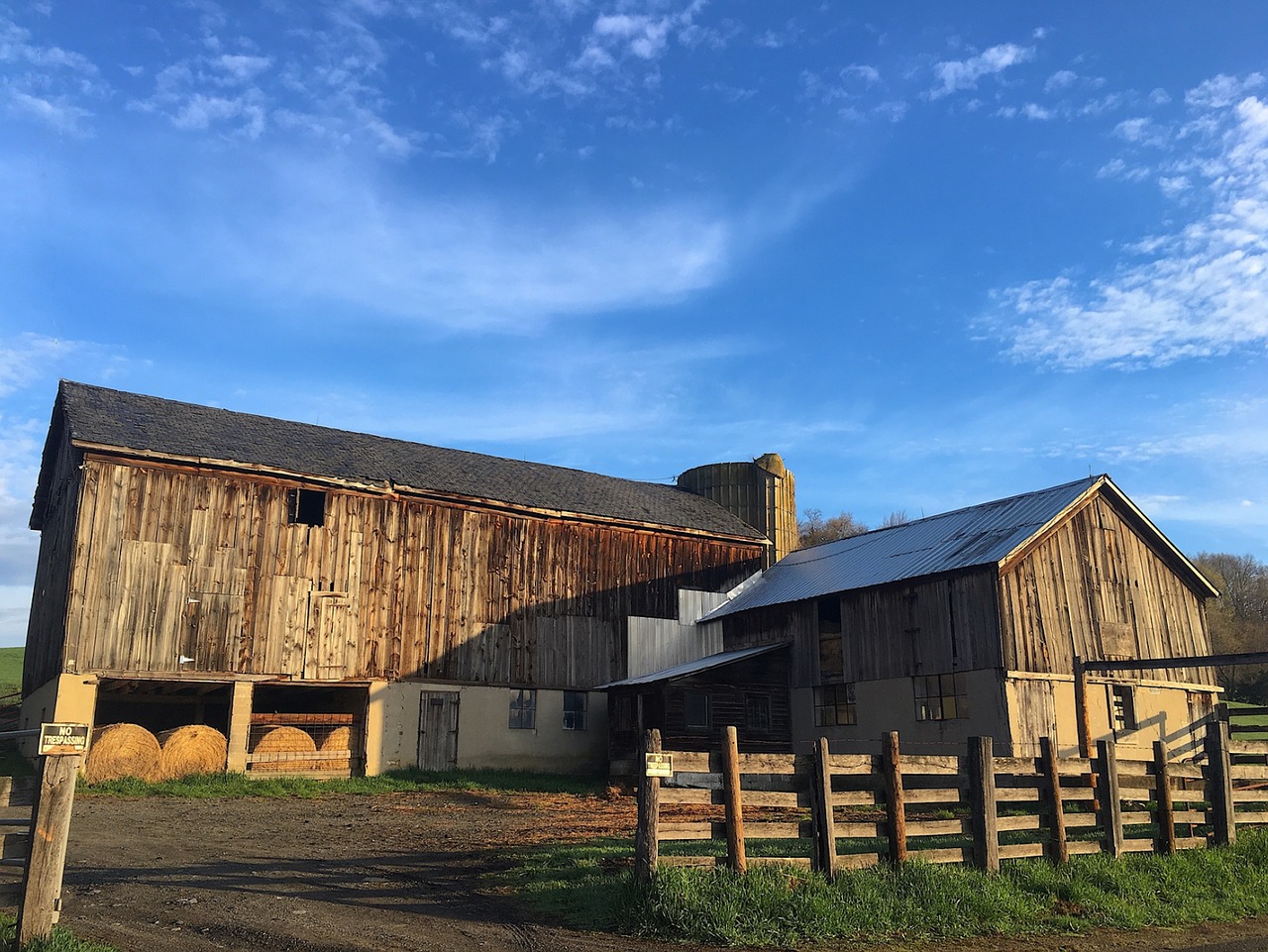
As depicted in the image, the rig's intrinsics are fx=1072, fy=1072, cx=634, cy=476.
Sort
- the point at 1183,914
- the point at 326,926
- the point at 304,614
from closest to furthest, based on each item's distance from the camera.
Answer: the point at 326,926, the point at 1183,914, the point at 304,614

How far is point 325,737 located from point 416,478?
7.77 metres

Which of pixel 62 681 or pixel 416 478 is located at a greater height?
pixel 416 478

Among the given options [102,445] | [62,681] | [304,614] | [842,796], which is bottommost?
[842,796]

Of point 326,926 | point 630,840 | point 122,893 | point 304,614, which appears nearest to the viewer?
point 326,926

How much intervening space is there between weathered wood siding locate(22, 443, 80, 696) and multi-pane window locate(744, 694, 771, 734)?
695 inches

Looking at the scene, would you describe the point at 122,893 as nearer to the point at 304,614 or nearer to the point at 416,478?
the point at 304,614

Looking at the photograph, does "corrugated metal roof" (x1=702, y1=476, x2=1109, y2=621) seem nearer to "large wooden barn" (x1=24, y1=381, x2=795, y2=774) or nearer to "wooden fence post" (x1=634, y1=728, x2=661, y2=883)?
"large wooden barn" (x1=24, y1=381, x2=795, y2=774)

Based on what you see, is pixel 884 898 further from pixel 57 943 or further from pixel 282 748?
pixel 282 748

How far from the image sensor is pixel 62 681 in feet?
81.9

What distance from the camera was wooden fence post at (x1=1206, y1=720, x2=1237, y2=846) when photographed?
54.6 feet

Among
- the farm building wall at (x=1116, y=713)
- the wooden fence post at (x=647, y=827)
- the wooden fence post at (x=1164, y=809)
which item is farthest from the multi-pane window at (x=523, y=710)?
the wooden fence post at (x=647, y=827)

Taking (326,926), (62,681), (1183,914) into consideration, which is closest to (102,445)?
(62,681)

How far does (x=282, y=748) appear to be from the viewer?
89.5 feet

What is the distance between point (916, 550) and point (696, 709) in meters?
7.63
